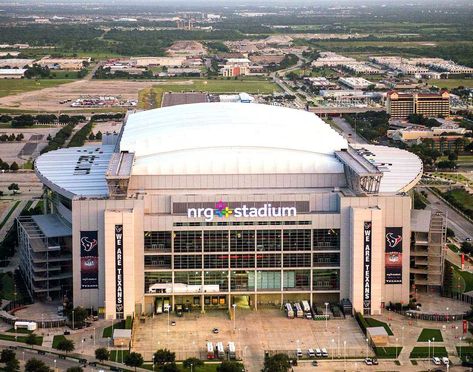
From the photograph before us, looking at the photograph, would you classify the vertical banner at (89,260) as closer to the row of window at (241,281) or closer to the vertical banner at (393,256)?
the row of window at (241,281)

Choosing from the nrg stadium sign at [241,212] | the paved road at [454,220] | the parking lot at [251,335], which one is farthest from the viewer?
the paved road at [454,220]

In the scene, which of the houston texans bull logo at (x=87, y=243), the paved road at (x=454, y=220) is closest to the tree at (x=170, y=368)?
the houston texans bull logo at (x=87, y=243)

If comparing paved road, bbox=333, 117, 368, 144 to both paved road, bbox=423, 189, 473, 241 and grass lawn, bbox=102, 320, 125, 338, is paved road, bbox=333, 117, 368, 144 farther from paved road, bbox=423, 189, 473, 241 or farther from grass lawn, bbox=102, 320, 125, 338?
grass lawn, bbox=102, 320, 125, 338

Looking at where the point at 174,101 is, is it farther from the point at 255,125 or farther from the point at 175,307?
the point at 175,307

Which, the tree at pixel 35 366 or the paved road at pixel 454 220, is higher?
the tree at pixel 35 366

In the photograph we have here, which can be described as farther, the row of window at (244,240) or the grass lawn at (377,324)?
the row of window at (244,240)

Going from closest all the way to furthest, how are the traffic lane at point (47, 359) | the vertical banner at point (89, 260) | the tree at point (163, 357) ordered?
1. the tree at point (163, 357)
2. the traffic lane at point (47, 359)
3. the vertical banner at point (89, 260)
